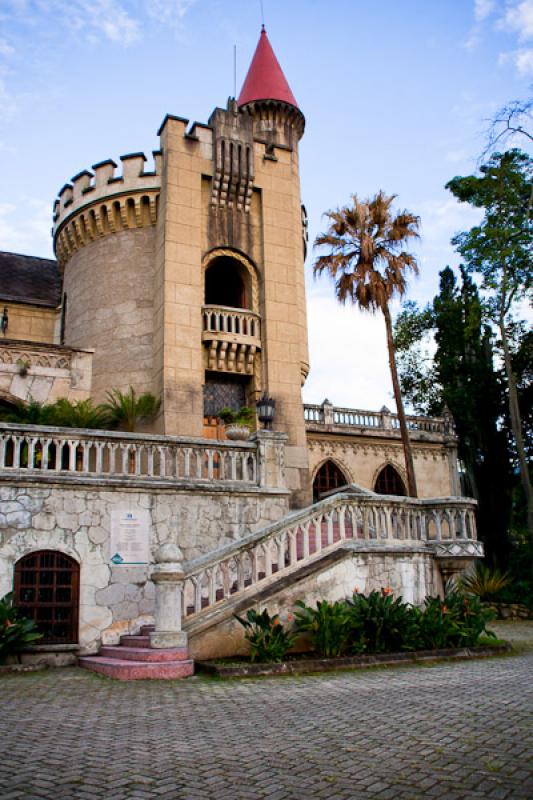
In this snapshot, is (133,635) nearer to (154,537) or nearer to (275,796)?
(154,537)

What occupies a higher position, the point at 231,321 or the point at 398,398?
the point at 231,321

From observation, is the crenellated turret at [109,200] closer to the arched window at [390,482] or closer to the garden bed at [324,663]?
the arched window at [390,482]

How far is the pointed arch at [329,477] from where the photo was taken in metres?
26.6

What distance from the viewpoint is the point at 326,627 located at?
1048 cm

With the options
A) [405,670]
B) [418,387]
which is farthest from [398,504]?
[418,387]

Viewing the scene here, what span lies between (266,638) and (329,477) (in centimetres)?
1723

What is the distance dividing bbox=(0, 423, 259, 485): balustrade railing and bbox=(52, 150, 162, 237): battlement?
983 centimetres

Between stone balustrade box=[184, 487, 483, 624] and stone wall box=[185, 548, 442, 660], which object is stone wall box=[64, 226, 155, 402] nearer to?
stone balustrade box=[184, 487, 483, 624]

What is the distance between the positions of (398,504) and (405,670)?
3630 mm

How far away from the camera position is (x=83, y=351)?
63.3ft

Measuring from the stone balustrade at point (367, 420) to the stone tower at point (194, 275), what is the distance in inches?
195

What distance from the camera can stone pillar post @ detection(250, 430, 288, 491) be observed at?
1425cm

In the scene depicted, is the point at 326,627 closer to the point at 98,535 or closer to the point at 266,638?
the point at 266,638

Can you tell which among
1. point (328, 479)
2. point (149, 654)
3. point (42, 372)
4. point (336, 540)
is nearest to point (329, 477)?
point (328, 479)
